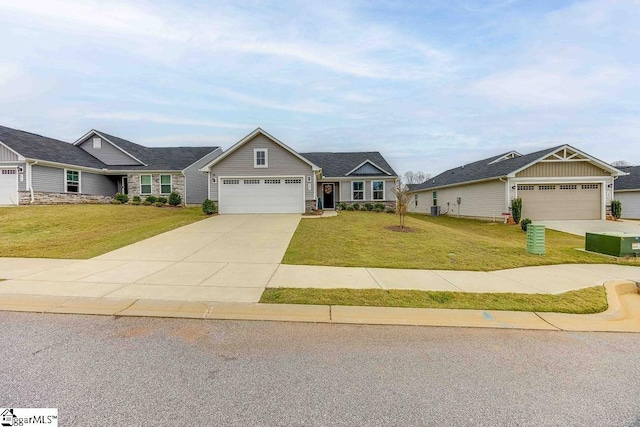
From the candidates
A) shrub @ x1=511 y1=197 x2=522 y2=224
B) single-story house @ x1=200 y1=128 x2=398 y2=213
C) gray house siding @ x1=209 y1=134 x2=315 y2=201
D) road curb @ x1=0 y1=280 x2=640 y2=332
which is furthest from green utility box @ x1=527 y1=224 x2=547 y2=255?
gray house siding @ x1=209 y1=134 x2=315 y2=201

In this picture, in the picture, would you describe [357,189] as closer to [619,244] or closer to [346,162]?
[346,162]

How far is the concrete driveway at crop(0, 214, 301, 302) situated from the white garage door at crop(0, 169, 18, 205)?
1505cm

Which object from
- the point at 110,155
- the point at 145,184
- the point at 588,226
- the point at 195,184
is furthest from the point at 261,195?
the point at 588,226

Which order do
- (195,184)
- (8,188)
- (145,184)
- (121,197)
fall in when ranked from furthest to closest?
1. (195,184)
2. (145,184)
3. (121,197)
4. (8,188)

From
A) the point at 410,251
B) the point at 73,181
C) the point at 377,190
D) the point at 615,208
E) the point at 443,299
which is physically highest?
the point at 73,181

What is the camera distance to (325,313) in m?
4.82

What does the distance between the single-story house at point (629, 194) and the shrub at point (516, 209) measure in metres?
15.7

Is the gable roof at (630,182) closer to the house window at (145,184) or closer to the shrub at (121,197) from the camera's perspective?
the house window at (145,184)

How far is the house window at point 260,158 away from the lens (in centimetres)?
2020

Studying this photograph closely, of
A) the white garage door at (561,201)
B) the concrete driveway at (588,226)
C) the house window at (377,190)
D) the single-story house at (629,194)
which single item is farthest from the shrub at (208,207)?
the single-story house at (629,194)

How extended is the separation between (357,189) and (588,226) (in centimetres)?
1577

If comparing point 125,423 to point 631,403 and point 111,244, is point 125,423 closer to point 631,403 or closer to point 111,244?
point 631,403

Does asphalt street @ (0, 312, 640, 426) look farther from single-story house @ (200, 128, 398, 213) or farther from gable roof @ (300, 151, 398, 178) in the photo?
gable roof @ (300, 151, 398, 178)

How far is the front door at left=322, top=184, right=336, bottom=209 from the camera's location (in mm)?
27250
